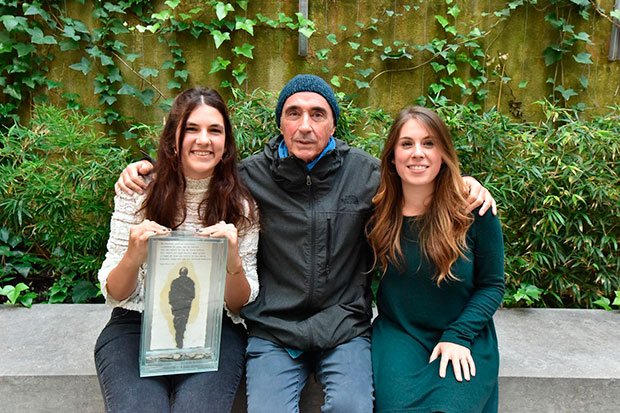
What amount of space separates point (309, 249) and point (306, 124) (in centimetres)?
49

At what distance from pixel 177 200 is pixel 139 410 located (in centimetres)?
75

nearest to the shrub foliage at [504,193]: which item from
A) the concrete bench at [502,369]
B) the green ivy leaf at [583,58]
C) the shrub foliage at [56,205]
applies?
the shrub foliage at [56,205]

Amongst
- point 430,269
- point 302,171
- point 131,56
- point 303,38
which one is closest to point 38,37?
point 131,56

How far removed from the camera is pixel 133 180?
1.84 m

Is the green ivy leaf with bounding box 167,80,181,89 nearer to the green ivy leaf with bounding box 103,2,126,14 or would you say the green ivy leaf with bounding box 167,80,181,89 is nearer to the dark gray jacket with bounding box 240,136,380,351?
the green ivy leaf with bounding box 103,2,126,14

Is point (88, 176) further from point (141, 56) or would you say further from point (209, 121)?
point (141, 56)

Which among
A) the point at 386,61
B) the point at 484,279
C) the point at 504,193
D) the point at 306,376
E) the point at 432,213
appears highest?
the point at 386,61

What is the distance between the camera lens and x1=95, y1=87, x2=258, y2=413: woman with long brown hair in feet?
5.34

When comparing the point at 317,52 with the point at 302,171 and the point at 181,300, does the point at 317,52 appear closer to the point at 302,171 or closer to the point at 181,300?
the point at 302,171

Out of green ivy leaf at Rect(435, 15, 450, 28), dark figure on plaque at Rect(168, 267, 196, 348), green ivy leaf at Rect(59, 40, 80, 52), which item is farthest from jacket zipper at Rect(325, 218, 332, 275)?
green ivy leaf at Rect(59, 40, 80, 52)

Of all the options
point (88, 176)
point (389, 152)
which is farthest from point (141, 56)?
point (389, 152)

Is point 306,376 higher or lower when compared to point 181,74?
lower

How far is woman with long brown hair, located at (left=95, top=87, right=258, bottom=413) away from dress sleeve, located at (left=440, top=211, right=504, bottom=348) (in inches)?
31.7

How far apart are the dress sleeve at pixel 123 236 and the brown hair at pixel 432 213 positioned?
35.7 inches
